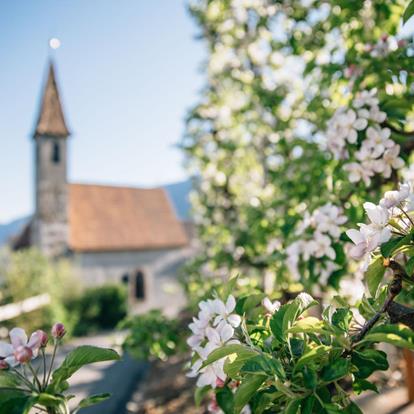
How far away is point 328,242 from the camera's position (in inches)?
81.7

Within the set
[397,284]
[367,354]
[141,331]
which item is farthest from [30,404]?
[141,331]

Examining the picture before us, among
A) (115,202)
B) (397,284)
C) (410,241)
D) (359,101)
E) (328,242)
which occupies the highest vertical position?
(359,101)

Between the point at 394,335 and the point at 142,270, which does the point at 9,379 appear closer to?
the point at 394,335

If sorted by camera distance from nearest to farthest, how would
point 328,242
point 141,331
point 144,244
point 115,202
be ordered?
point 328,242
point 141,331
point 144,244
point 115,202

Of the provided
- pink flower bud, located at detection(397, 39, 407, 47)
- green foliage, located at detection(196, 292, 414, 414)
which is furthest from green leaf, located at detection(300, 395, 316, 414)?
pink flower bud, located at detection(397, 39, 407, 47)

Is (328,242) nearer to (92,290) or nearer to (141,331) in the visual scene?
(141,331)

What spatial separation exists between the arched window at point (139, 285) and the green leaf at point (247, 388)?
22080mm

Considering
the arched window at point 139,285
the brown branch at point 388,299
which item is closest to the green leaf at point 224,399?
the brown branch at point 388,299

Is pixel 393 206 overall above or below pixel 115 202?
above

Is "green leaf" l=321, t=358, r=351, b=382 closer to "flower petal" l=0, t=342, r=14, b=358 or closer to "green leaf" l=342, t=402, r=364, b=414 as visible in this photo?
"green leaf" l=342, t=402, r=364, b=414

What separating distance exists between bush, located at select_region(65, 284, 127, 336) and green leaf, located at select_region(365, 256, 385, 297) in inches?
616

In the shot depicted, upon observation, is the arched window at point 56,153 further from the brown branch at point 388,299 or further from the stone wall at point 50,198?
the brown branch at point 388,299

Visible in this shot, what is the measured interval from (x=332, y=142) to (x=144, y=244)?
2127cm

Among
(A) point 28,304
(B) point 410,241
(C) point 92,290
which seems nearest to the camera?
(B) point 410,241
